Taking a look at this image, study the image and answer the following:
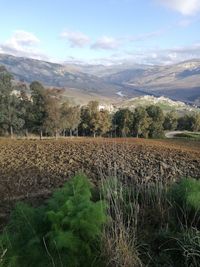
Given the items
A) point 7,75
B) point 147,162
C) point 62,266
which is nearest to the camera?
point 62,266

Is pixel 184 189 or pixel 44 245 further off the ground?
pixel 184 189

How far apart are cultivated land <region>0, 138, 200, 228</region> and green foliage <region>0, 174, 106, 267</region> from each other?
3.61 metres

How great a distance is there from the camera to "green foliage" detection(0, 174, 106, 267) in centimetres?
455

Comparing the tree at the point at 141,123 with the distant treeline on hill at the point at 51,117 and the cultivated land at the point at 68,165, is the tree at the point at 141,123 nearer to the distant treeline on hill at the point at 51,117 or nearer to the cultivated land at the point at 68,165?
the distant treeline on hill at the point at 51,117

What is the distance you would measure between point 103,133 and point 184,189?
48726 mm

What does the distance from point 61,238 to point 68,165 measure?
1021 centimetres

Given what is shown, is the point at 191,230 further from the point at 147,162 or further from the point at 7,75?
the point at 7,75

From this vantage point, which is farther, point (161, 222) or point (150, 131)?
point (150, 131)

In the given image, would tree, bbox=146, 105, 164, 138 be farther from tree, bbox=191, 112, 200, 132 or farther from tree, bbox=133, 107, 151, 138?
tree, bbox=191, 112, 200, 132

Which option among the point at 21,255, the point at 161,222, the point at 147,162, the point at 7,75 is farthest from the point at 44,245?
the point at 7,75

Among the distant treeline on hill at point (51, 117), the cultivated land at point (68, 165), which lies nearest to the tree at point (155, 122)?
the distant treeline on hill at point (51, 117)

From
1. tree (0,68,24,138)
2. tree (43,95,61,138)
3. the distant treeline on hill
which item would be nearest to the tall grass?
the distant treeline on hill

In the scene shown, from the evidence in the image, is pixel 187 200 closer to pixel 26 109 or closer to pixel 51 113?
pixel 51 113

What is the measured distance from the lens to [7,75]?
45.2 metres
